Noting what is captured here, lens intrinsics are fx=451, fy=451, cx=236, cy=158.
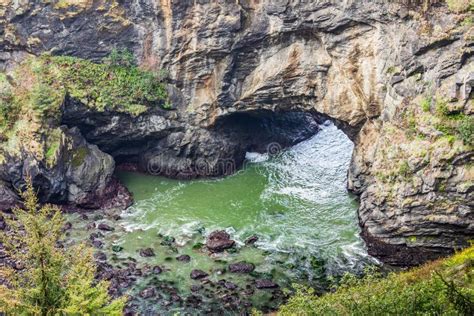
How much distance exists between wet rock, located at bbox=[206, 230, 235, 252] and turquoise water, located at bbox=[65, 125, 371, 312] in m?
0.53

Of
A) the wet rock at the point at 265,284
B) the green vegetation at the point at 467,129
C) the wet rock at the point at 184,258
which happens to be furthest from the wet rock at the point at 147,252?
the green vegetation at the point at 467,129

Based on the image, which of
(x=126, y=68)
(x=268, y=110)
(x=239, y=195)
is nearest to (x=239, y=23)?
(x=268, y=110)

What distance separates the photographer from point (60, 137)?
3334 cm

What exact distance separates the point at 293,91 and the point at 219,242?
13.1 meters

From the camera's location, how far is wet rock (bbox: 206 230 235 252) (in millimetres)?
28656

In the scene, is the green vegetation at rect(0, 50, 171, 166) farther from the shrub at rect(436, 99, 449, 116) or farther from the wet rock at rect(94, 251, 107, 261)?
the shrub at rect(436, 99, 449, 116)

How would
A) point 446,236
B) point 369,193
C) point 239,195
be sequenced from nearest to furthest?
point 446,236 → point 369,193 → point 239,195

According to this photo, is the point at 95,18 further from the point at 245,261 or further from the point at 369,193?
the point at 369,193

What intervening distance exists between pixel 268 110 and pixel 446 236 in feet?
58.8

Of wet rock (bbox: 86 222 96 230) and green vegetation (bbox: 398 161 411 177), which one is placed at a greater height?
green vegetation (bbox: 398 161 411 177)

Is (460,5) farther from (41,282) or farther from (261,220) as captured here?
(41,282)

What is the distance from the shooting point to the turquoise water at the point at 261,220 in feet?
87.6

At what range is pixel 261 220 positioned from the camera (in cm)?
3191

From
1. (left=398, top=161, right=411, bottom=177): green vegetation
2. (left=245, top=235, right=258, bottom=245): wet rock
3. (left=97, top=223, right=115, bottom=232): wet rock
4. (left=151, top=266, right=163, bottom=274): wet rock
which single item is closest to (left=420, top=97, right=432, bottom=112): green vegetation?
(left=398, top=161, right=411, bottom=177): green vegetation
